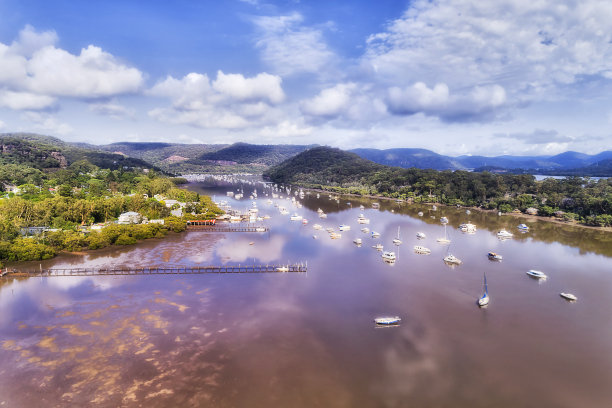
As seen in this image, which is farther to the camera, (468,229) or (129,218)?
(468,229)

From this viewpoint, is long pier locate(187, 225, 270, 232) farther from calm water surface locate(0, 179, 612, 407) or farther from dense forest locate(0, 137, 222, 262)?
calm water surface locate(0, 179, 612, 407)

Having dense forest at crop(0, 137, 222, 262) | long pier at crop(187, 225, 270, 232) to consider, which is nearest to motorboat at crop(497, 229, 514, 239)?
long pier at crop(187, 225, 270, 232)

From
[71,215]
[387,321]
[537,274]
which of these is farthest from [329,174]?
[387,321]

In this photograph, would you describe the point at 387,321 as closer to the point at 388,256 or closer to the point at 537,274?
the point at 388,256

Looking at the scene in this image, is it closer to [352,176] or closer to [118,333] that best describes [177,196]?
[118,333]

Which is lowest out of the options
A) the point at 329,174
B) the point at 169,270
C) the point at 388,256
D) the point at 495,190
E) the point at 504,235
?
the point at 169,270

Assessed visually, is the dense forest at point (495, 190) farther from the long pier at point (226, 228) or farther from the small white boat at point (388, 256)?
the long pier at point (226, 228)
